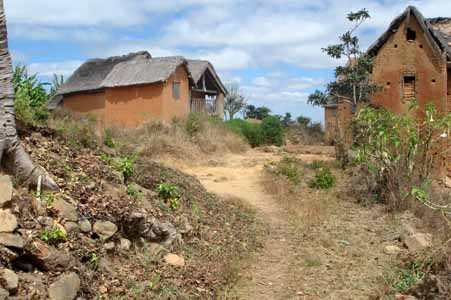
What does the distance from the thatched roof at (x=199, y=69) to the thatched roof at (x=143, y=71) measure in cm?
202

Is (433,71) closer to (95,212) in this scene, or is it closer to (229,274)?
(229,274)

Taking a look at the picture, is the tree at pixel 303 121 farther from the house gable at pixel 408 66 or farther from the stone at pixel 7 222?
the stone at pixel 7 222

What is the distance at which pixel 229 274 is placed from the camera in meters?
6.46

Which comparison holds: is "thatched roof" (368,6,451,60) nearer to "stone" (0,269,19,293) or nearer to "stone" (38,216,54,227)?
"stone" (38,216,54,227)

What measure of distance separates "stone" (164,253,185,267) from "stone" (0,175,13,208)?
202cm

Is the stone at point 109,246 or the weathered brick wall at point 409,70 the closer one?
the stone at point 109,246

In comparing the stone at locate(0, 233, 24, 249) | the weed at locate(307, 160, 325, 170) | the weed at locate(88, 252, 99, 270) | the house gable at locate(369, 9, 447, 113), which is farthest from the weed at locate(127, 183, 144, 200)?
the house gable at locate(369, 9, 447, 113)

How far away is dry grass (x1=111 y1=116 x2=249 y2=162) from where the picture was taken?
1755 cm

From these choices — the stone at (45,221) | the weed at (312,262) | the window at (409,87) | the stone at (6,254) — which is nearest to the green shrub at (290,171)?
the window at (409,87)

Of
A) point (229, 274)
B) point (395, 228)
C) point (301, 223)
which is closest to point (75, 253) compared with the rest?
point (229, 274)

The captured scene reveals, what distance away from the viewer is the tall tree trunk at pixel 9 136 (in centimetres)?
537

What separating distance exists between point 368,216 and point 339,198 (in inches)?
61.3

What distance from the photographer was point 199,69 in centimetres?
2645

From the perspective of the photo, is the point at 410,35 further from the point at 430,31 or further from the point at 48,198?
the point at 48,198
